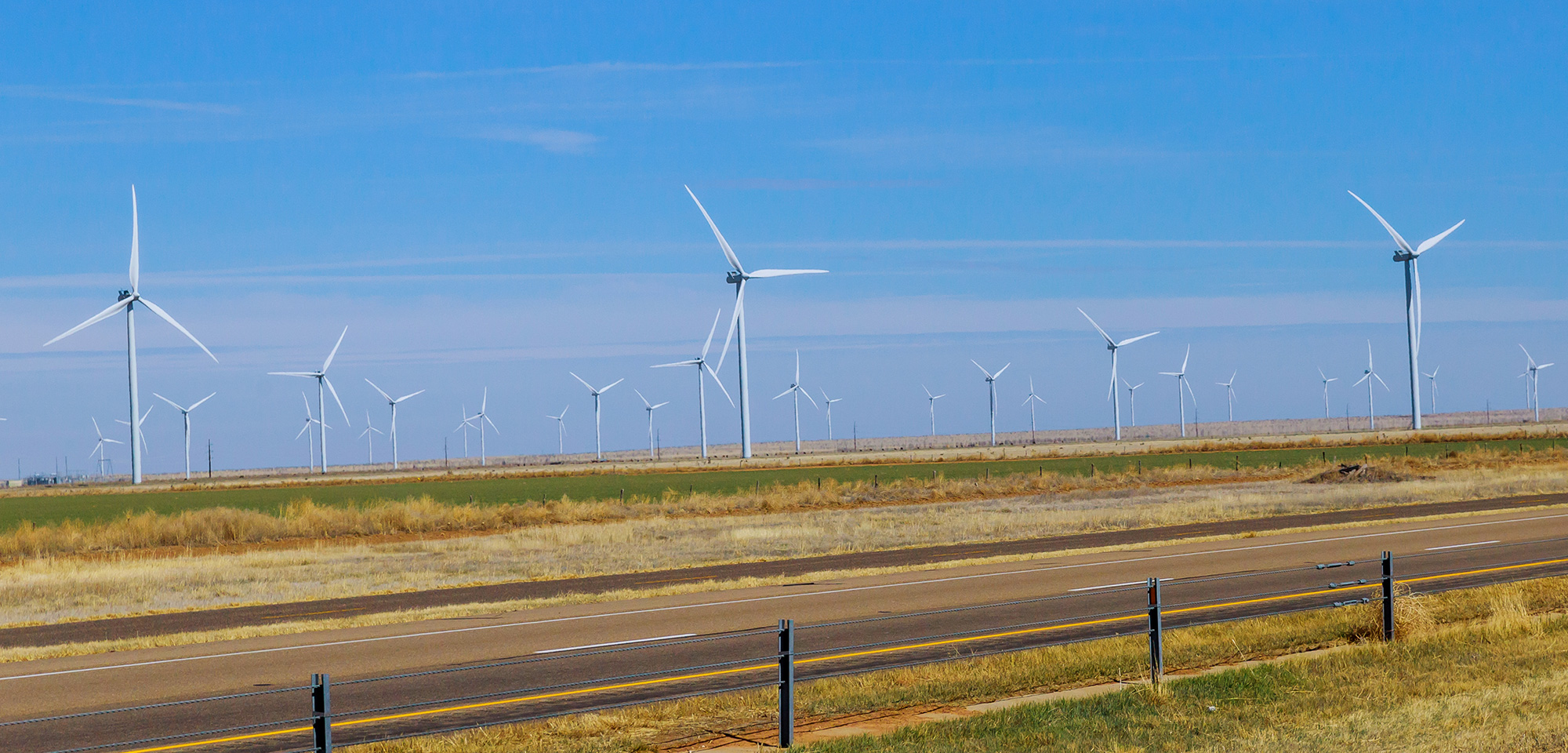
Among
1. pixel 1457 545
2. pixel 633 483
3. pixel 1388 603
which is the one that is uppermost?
pixel 1388 603

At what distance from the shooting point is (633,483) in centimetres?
8919

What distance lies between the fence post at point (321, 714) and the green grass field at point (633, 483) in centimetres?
6008

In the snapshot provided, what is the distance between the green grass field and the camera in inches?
3017

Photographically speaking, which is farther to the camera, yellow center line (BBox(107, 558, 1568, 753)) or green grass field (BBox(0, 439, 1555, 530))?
green grass field (BBox(0, 439, 1555, 530))

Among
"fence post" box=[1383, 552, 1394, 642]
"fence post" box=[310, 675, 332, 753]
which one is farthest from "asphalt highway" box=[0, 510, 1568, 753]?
"fence post" box=[310, 675, 332, 753]

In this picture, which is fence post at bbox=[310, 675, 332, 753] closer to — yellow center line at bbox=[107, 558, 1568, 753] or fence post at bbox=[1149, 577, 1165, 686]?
yellow center line at bbox=[107, 558, 1568, 753]

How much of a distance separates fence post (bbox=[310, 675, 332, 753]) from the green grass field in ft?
197

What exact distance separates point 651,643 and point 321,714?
29.9 feet

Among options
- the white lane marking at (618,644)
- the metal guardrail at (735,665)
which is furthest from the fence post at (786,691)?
the white lane marking at (618,644)

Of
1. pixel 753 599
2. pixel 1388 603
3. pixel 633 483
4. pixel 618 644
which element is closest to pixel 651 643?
pixel 618 644

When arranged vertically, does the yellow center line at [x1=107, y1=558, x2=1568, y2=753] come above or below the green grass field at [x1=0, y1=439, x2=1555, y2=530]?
above

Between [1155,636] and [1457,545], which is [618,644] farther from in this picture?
[1457,545]

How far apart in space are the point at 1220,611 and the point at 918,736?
9.85 m

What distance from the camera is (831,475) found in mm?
92312
